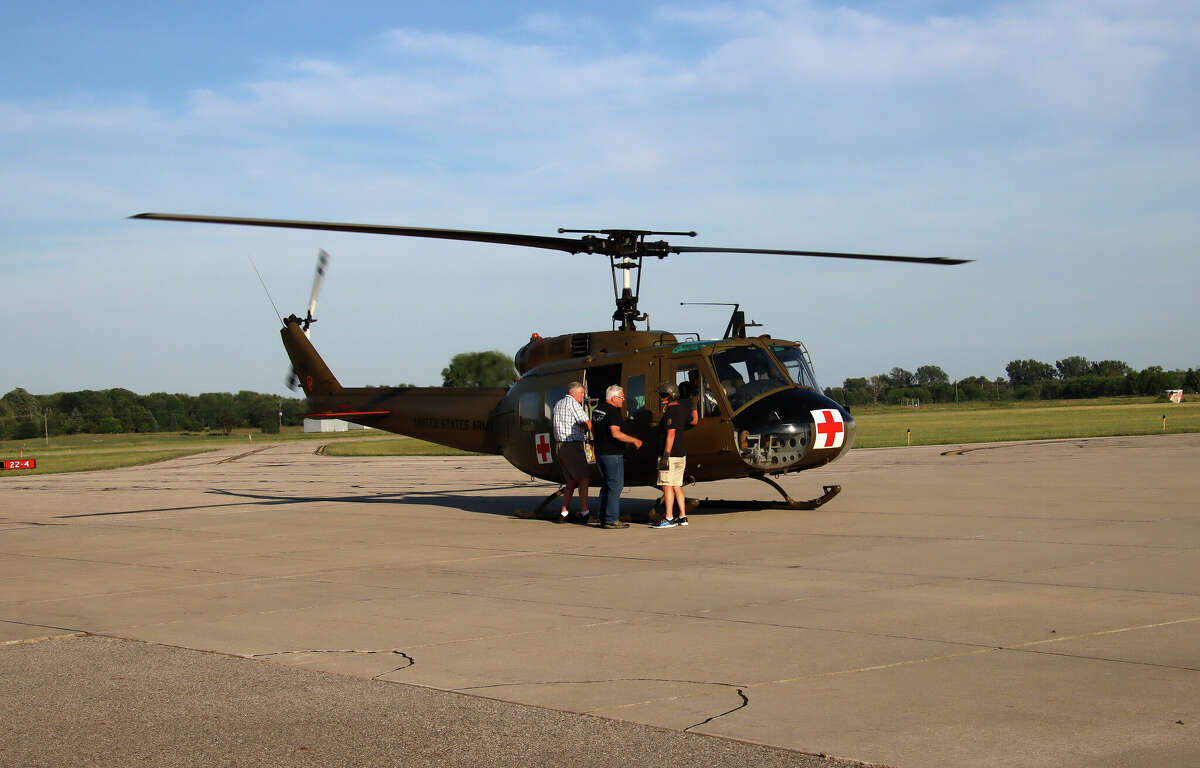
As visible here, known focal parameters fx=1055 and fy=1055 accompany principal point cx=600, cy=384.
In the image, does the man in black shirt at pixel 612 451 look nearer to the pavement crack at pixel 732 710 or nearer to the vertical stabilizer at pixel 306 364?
the vertical stabilizer at pixel 306 364

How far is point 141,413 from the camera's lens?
144750 mm

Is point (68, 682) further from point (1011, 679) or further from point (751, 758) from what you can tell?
point (1011, 679)

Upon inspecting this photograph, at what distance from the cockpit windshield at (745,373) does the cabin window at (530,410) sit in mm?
2983

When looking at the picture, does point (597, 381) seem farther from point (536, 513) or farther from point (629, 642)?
point (629, 642)

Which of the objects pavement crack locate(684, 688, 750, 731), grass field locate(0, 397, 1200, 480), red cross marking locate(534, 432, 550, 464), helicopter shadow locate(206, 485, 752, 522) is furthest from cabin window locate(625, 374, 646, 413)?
grass field locate(0, 397, 1200, 480)

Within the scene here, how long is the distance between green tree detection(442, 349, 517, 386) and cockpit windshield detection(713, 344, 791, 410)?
78.7ft

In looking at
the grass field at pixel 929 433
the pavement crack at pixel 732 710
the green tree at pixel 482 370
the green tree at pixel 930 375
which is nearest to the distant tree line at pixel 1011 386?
the green tree at pixel 930 375

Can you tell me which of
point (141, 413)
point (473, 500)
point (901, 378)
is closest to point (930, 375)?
point (901, 378)

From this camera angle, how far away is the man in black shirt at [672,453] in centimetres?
1279

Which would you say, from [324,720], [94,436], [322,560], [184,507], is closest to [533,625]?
[324,720]

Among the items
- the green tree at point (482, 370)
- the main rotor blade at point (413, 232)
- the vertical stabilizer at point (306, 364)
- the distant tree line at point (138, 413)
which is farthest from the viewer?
the distant tree line at point (138, 413)

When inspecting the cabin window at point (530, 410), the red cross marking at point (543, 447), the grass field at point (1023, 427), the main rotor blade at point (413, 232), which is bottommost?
the grass field at point (1023, 427)

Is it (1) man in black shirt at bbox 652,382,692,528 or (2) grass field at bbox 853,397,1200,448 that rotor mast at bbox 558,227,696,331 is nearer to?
(1) man in black shirt at bbox 652,382,692,528

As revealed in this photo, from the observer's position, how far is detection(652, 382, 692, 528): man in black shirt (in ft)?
42.0
